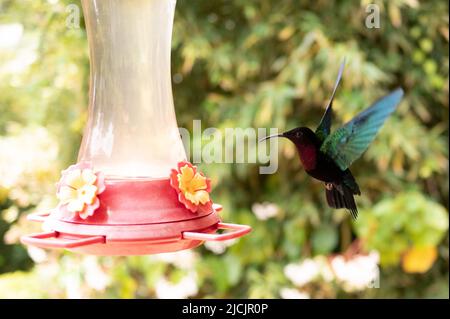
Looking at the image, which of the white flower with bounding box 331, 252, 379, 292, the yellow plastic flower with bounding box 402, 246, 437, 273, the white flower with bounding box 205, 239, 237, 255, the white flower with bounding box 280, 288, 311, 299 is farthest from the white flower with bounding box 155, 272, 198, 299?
the yellow plastic flower with bounding box 402, 246, 437, 273

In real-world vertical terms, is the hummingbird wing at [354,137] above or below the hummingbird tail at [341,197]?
above

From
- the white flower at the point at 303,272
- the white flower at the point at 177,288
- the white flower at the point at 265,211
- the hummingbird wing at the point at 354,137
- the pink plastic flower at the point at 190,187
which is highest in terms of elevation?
the white flower at the point at 265,211

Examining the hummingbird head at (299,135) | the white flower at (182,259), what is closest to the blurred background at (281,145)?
the white flower at (182,259)

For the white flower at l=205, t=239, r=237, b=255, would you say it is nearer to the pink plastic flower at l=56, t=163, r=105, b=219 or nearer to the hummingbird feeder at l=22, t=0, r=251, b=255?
the hummingbird feeder at l=22, t=0, r=251, b=255

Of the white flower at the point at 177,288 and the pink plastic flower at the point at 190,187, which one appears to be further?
the white flower at the point at 177,288

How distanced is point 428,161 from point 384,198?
0.25 m

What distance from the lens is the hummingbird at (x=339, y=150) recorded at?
1089mm

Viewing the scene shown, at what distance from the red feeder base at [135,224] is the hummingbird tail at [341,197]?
17 centimetres

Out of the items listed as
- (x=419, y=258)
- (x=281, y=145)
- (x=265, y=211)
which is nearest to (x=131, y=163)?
(x=281, y=145)

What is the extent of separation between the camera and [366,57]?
282cm

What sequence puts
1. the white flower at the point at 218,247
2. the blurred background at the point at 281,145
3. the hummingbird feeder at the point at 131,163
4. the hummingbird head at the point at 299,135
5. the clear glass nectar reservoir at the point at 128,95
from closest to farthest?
the hummingbird head at the point at 299,135 → the hummingbird feeder at the point at 131,163 → the clear glass nectar reservoir at the point at 128,95 → the blurred background at the point at 281,145 → the white flower at the point at 218,247

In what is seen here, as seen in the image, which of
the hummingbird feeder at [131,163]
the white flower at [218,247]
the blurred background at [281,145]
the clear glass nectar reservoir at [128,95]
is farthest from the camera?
the white flower at [218,247]

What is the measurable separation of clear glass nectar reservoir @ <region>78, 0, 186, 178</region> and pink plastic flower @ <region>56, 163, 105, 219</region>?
77mm

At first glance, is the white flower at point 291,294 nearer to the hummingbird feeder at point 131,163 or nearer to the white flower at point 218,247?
the white flower at point 218,247
